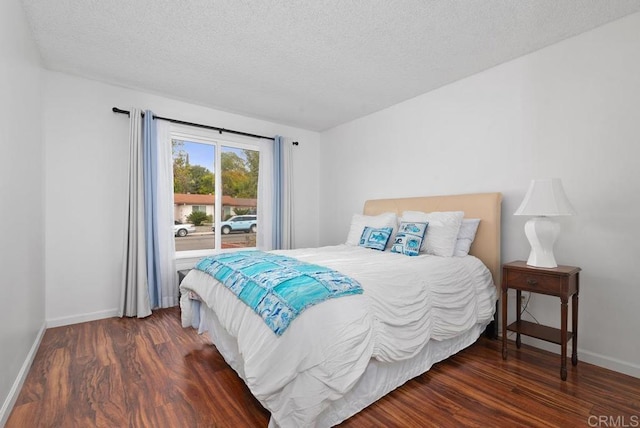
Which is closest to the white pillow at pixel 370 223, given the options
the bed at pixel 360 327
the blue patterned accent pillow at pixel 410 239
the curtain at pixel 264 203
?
the blue patterned accent pillow at pixel 410 239

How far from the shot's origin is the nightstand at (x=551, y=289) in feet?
6.50

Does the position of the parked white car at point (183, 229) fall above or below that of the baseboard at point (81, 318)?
above

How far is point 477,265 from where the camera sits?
2555 mm

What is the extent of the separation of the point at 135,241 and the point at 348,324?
110 inches

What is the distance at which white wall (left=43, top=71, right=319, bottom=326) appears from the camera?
294 cm

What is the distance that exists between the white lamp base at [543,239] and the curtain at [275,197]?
3.11 metres

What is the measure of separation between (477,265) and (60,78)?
4.44 metres

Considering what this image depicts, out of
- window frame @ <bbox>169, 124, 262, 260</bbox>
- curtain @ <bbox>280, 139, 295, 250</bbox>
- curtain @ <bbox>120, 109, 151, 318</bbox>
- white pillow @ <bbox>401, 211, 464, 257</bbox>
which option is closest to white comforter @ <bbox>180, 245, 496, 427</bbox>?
white pillow @ <bbox>401, 211, 464, 257</bbox>

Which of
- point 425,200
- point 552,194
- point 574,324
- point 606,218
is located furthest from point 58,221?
point 606,218

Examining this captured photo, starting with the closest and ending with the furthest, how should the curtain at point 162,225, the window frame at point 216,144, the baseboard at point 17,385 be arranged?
the baseboard at point 17,385 < the curtain at point 162,225 < the window frame at point 216,144

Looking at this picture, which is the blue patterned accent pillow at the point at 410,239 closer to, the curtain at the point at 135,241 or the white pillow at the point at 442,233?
the white pillow at the point at 442,233

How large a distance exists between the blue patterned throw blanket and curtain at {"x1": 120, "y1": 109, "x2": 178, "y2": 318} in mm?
1625

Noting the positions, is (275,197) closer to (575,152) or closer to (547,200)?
(547,200)

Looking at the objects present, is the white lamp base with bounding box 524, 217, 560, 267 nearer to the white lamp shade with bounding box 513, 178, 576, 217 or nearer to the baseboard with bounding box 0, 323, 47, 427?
the white lamp shade with bounding box 513, 178, 576, 217
